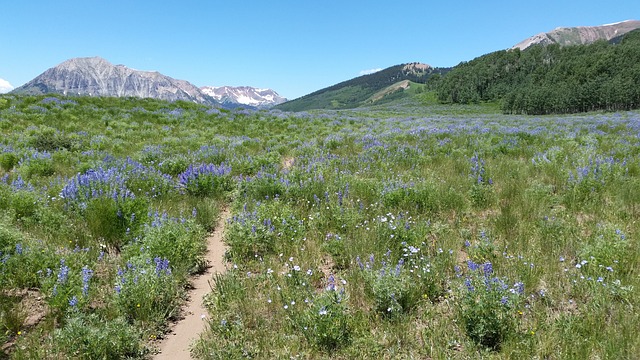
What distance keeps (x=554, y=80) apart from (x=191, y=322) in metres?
129

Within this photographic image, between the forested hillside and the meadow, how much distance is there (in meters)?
97.5

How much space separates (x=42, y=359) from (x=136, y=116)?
20108mm

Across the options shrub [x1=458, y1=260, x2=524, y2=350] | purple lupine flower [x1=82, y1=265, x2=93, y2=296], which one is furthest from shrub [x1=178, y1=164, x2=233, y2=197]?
shrub [x1=458, y1=260, x2=524, y2=350]

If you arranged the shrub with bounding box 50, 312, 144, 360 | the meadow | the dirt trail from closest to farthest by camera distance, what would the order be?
1. the shrub with bounding box 50, 312, 144, 360
2. the meadow
3. the dirt trail

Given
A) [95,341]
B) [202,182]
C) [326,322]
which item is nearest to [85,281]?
[95,341]

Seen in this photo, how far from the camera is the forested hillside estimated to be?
8412 centimetres

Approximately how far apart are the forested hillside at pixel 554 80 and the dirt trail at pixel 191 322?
102 meters

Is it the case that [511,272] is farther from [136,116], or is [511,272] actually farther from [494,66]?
[494,66]

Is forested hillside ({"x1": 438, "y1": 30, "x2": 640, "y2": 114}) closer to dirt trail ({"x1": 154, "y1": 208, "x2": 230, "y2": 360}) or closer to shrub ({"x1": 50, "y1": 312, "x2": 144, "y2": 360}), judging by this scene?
dirt trail ({"x1": 154, "y1": 208, "x2": 230, "y2": 360})

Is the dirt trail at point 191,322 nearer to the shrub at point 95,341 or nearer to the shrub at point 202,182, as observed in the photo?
the shrub at point 95,341

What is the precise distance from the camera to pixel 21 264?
410 cm

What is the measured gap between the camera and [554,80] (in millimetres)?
103875

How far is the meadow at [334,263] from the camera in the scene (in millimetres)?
3191

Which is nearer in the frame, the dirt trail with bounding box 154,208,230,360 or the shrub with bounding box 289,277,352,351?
the shrub with bounding box 289,277,352,351
